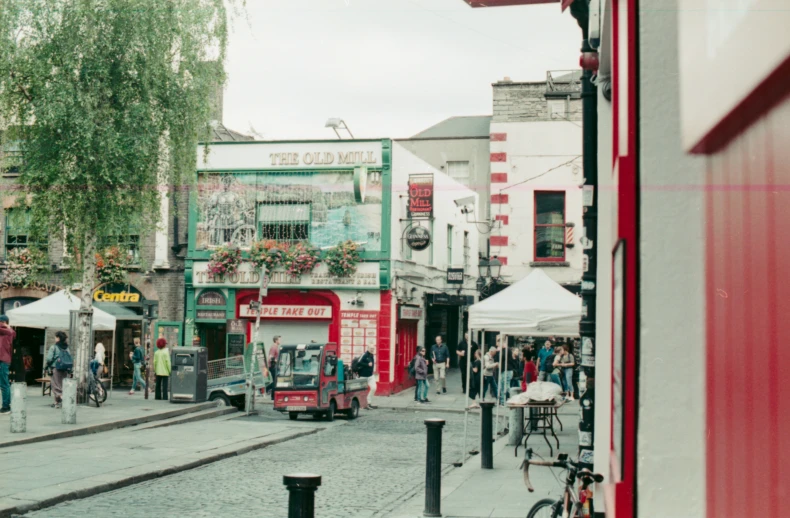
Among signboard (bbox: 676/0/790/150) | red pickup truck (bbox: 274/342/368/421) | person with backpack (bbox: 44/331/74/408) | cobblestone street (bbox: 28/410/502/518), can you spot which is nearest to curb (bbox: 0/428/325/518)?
cobblestone street (bbox: 28/410/502/518)

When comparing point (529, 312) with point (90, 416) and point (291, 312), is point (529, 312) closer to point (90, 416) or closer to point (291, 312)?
point (90, 416)

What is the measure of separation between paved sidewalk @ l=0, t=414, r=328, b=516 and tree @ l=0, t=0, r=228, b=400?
532 cm

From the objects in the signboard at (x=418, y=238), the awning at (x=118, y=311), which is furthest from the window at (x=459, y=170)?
the awning at (x=118, y=311)

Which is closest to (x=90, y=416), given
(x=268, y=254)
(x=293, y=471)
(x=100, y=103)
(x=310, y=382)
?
(x=310, y=382)

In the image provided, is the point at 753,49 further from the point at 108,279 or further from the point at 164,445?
the point at 108,279

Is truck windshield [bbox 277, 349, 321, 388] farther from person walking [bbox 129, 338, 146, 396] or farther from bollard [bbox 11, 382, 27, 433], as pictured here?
person walking [bbox 129, 338, 146, 396]

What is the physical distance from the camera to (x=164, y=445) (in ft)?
52.1

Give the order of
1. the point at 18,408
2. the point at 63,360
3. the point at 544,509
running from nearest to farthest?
the point at 544,509 → the point at 18,408 → the point at 63,360

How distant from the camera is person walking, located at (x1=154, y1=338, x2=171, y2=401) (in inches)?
953

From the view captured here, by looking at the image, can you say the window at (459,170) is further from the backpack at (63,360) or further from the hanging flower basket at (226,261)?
the backpack at (63,360)

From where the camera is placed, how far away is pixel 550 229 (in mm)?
27875

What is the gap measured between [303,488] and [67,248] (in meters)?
18.6

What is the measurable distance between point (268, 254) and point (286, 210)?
66.7 inches

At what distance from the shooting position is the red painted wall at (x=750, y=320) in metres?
1.55
